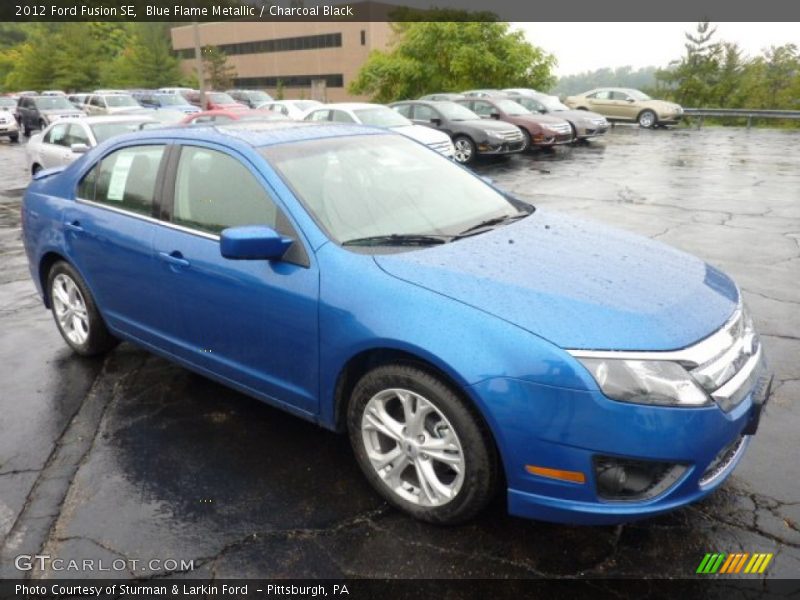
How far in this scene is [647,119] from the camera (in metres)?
27.0

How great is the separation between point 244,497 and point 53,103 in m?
28.0

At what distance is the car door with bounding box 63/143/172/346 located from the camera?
3.90 meters

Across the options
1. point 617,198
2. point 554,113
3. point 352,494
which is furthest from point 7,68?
point 352,494

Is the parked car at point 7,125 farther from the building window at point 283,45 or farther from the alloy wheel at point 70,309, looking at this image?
the building window at point 283,45

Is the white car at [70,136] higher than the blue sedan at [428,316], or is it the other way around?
the white car at [70,136]

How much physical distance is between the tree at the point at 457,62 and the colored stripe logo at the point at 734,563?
31.6 m

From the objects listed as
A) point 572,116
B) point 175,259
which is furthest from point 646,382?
point 572,116

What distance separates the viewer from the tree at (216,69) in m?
67.8

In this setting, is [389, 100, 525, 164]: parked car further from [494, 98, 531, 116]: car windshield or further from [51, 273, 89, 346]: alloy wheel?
[51, 273, 89, 346]: alloy wheel

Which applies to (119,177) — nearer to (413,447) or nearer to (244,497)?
(244,497)

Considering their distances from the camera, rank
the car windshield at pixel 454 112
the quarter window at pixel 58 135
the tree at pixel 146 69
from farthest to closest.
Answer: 1. the tree at pixel 146 69
2. the car windshield at pixel 454 112
3. the quarter window at pixel 58 135

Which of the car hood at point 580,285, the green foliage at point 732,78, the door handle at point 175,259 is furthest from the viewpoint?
the green foliage at point 732,78

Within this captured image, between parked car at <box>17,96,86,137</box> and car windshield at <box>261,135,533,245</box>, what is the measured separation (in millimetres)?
24531

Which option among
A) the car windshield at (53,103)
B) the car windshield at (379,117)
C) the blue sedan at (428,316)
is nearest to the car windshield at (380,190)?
the blue sedan at (428,316)
